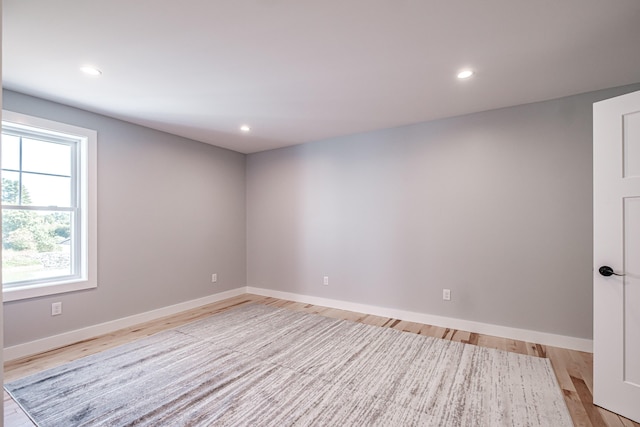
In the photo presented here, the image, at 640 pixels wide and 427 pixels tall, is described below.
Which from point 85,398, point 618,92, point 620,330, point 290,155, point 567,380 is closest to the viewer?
point 620,330

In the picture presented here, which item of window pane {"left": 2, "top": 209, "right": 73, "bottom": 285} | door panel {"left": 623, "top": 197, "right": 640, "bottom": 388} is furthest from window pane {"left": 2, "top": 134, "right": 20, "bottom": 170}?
Answer: door panel {"left": 623, "top": 197, "right": 640, "bottom": 388}

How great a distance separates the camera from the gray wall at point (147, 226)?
303 centimetres

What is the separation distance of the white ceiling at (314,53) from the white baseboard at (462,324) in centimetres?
238

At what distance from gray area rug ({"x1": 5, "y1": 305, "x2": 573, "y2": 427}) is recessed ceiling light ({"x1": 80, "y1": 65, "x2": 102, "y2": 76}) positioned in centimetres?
247

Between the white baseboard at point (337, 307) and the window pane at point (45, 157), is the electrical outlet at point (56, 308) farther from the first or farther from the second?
the window pane at point (45, 157)

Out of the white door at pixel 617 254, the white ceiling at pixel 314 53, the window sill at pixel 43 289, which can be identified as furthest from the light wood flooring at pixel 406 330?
the white ceiling at pixel 314 53

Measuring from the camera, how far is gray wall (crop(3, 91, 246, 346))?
3.03m

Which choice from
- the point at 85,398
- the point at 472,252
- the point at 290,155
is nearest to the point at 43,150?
the point at 85,398

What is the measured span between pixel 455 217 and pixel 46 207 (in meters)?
4.42

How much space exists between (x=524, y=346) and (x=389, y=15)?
10.5ft

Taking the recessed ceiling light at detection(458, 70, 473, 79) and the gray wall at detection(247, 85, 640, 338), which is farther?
the gray wall at detection(247, 85, 640, 338)

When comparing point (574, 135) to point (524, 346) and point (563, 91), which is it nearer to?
point (563, 91)

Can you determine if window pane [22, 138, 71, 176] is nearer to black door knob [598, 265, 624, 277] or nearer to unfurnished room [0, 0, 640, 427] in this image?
unfurnished room [0, 0, 640, 427]

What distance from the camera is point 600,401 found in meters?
1.99
